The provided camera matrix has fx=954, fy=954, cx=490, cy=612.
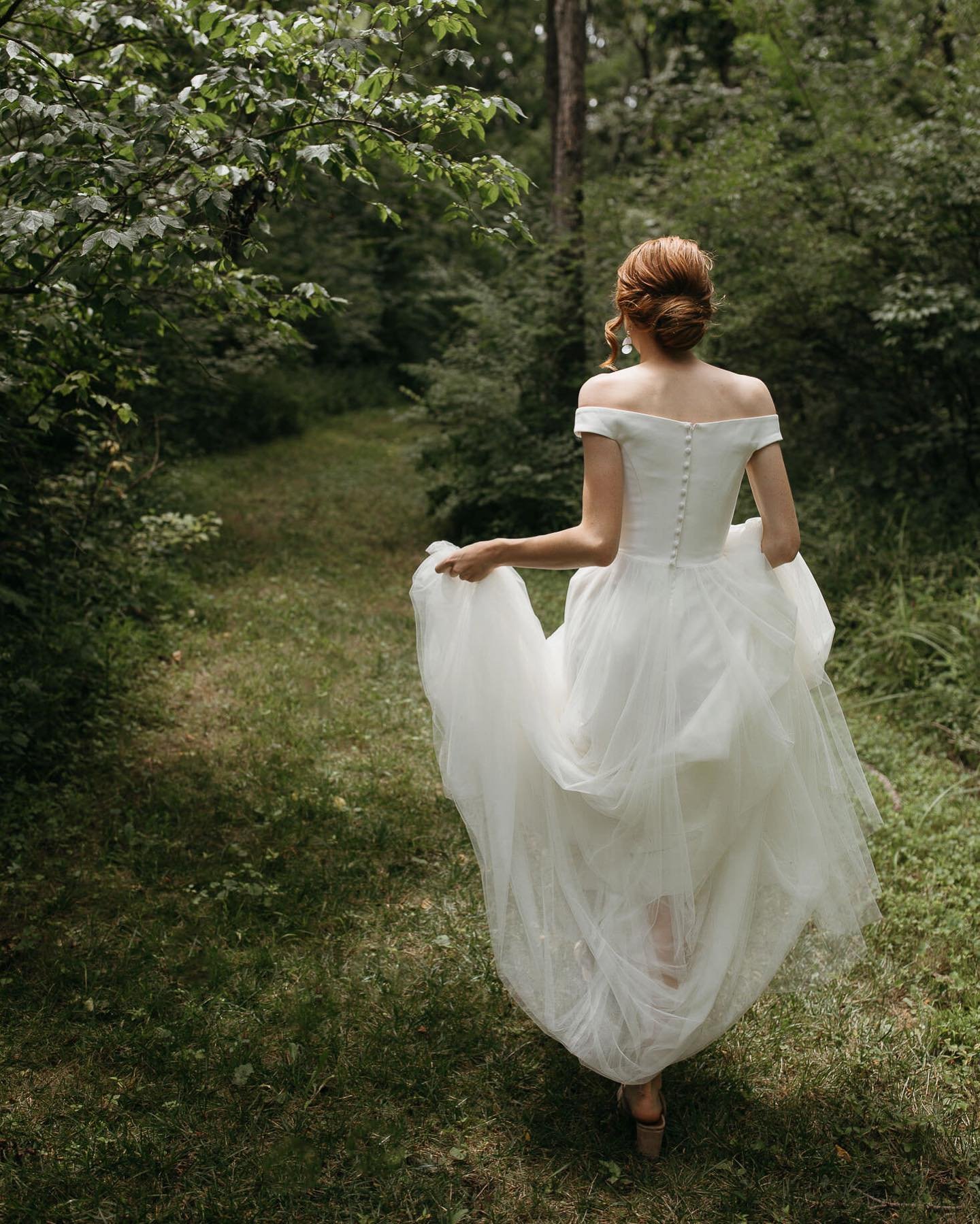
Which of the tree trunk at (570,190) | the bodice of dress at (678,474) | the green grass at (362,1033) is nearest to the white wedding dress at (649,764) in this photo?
the bodice of dress at (678,474)

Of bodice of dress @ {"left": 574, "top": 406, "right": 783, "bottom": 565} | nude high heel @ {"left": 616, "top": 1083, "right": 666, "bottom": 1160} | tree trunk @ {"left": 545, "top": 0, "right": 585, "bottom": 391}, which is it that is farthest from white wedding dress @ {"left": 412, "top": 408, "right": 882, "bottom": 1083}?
tree trunk @ {"left": 545, "top": 0, "right": 585, "bottom": 391}

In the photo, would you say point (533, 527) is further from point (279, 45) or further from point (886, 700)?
point (279, 45)

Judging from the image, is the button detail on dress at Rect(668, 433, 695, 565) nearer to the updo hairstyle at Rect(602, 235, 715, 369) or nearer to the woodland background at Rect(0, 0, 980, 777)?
the updo hairstyle at Rect(602, 235, 715, 369)

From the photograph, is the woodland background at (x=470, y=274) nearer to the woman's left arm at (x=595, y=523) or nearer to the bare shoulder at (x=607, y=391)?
the bare shoulder at (x=607, y=391)

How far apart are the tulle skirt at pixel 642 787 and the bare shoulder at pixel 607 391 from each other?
0.42 meters

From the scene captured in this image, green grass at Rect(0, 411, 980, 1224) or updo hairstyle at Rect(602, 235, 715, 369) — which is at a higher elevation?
updo hairstyle at Rect(602, 235, 715, 369)

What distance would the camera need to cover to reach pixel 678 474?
2.45 metres

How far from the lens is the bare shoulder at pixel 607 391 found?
239 cm

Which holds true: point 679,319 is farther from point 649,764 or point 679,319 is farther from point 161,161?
point 161,161

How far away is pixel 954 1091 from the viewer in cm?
277

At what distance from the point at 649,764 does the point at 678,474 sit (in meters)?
0.75

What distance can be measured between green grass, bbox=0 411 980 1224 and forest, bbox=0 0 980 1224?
0.05 ft

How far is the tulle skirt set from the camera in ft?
8.11

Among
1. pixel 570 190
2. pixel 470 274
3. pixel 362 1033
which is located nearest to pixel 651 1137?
pixel 362 1033
